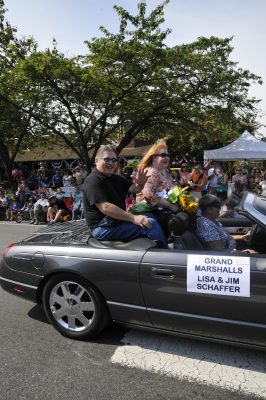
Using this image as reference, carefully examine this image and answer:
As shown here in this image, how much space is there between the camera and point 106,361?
9.57 ft

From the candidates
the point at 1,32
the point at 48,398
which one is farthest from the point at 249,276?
the point at 1,32

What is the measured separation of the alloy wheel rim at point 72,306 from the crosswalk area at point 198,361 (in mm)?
392

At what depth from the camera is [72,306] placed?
3256 mm

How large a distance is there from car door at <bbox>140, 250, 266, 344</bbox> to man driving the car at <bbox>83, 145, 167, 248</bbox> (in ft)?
1.01

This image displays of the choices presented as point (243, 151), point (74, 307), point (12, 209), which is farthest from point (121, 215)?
point (243, 151)

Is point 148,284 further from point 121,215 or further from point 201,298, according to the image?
point 121,215

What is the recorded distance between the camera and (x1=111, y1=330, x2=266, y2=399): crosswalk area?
2617mm

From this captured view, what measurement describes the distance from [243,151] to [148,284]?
1189cm

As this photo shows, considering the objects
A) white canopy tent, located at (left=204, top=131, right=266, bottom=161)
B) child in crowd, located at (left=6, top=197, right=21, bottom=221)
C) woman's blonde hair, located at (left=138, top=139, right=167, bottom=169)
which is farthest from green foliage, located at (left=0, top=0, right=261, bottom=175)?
woman's blonde hair, located at (left=138, top=139, right=167, bottom=169)

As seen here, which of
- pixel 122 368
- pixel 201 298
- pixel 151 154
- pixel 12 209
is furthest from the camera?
pixel 12 209

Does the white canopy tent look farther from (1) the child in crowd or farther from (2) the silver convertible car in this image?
(2) the silver convertible car

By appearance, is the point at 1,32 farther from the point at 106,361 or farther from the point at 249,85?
the point at 106,361

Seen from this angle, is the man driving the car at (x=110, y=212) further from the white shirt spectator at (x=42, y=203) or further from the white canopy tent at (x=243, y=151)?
the white canopy tent at (x=243, y=151)

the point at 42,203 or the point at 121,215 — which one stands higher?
the point at 121,215
